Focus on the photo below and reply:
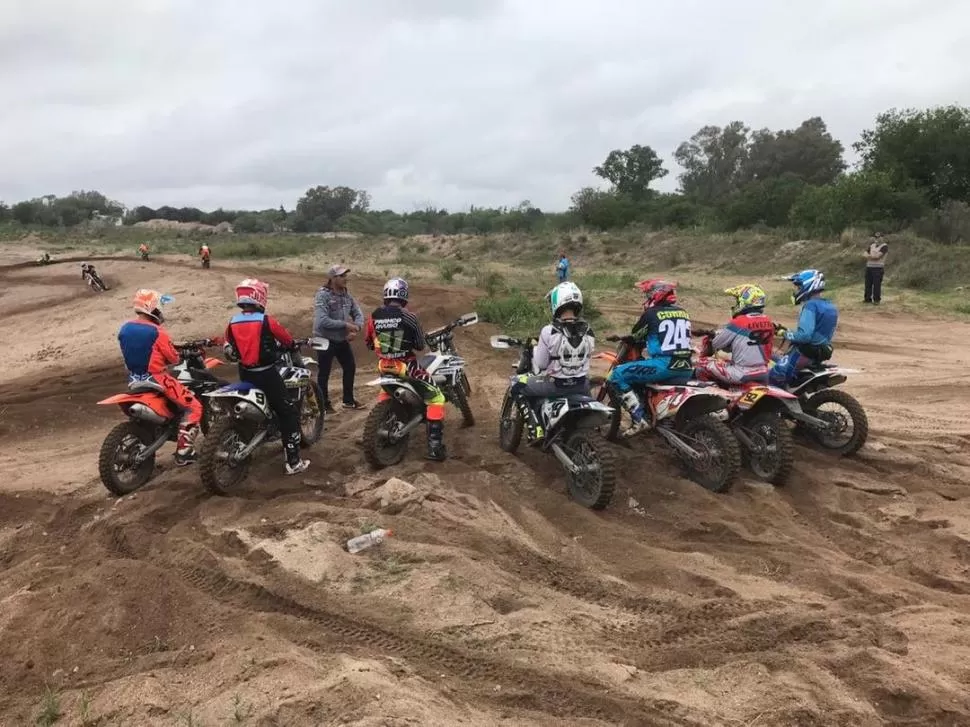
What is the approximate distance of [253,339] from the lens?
631cm

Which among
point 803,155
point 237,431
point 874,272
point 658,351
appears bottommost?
point 237,431

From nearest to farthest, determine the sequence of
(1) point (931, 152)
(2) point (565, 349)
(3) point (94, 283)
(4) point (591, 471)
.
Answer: (4) point (591, 471) < (2) point (565, 349) < (3) point (94, 283) < (1) point (931, 152)

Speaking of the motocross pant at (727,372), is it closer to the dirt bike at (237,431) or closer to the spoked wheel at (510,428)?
the spoked wheel at (510,428)

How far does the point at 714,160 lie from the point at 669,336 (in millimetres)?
64908

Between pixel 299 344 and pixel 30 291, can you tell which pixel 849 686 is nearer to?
pixel 299 344

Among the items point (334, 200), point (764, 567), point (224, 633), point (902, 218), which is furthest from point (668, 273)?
point (334, 200)

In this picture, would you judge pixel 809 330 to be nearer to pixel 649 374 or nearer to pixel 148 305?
pixel 649 374

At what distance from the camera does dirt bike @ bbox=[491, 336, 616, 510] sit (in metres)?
5.86

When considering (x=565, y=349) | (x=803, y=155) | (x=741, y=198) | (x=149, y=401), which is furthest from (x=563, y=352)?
(x=803, y=155)

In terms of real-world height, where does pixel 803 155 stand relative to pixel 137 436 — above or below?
above

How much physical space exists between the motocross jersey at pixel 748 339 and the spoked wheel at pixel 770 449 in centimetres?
54

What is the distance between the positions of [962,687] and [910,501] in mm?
2999

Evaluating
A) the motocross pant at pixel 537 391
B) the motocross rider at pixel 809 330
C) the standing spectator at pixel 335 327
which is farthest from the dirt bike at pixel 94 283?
the motocross rider at pixel 809 330

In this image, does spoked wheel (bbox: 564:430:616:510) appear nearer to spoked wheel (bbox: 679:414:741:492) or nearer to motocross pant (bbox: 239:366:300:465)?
spoked wheel (bbox: 679:414:741:492)
